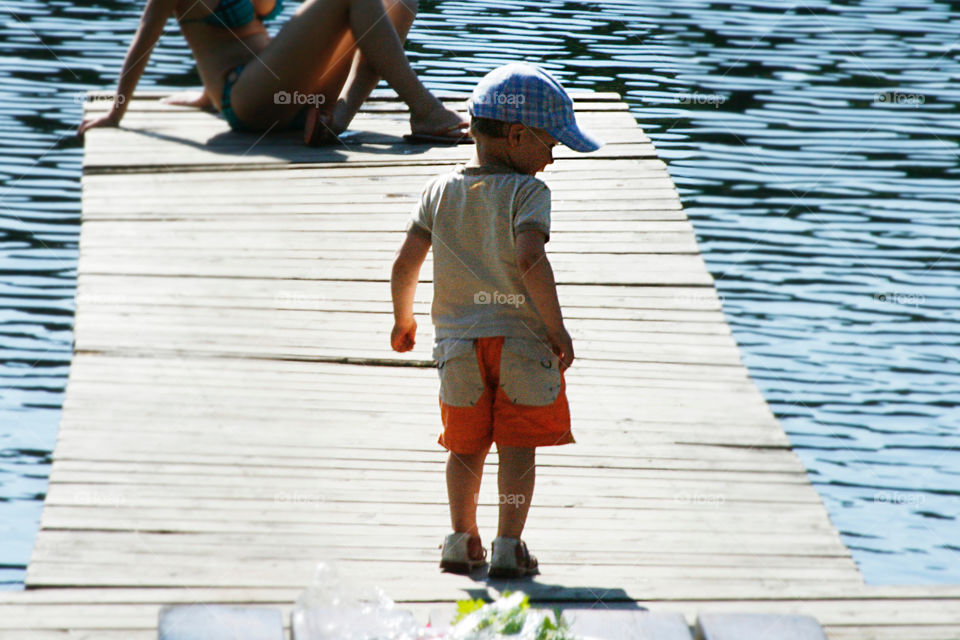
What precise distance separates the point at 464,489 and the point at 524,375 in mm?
284

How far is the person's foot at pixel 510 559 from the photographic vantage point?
8.95 feet

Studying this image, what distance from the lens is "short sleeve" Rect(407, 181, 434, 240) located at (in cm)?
285

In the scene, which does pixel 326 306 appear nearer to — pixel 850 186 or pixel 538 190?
pixel 538 190

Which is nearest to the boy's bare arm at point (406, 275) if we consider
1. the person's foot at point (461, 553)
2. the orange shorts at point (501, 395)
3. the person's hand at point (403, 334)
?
the person's hand at point (403, 334)

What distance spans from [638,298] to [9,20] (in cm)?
743

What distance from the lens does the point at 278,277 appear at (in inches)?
179

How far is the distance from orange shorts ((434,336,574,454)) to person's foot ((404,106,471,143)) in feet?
10.3

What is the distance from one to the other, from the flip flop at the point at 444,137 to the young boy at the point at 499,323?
3051 millimetres

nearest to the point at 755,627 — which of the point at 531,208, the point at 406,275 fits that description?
the point at 531,208

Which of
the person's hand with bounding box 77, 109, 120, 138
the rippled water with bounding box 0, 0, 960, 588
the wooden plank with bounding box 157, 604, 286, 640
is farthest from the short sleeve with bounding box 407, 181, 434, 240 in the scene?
the person's hand with bounding box 77, 109, 120, 138

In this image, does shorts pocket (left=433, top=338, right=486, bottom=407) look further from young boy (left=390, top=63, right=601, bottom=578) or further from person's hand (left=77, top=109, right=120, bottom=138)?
person's hand (left=77, top=109, right=120, bottom=138)

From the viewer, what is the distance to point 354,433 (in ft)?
11.4

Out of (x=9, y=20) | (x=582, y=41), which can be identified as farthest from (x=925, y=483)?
(x=9, y=20)

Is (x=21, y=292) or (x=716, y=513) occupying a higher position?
(x=716, y=513)
